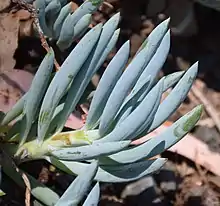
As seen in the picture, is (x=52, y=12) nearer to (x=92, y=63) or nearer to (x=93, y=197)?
(x=92, y=63)

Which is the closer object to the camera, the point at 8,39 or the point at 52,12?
the point at 52,12

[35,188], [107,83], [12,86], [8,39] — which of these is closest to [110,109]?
[107,83]

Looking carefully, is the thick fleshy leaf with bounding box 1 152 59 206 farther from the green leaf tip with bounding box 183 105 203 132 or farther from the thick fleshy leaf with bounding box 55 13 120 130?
the green leaf tip with bounding box 183 105 203 132

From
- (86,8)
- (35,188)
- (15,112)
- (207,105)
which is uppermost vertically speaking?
(86,8)

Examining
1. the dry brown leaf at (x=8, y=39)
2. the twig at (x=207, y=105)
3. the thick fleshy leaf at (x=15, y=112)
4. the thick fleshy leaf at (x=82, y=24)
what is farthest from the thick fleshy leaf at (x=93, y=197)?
the twig at (x=207, y=105)

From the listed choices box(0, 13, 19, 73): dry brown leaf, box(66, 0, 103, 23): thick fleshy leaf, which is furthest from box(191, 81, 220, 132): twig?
box(66, 0, 103, 23): thick fleshy leaf

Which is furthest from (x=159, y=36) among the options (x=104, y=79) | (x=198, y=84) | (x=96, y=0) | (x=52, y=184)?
(x=198, y=84)

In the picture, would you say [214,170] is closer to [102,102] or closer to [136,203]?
[136,203]

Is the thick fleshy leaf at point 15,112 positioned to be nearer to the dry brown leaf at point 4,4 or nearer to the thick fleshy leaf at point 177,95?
the thick fleshy leaf at point 177,95
